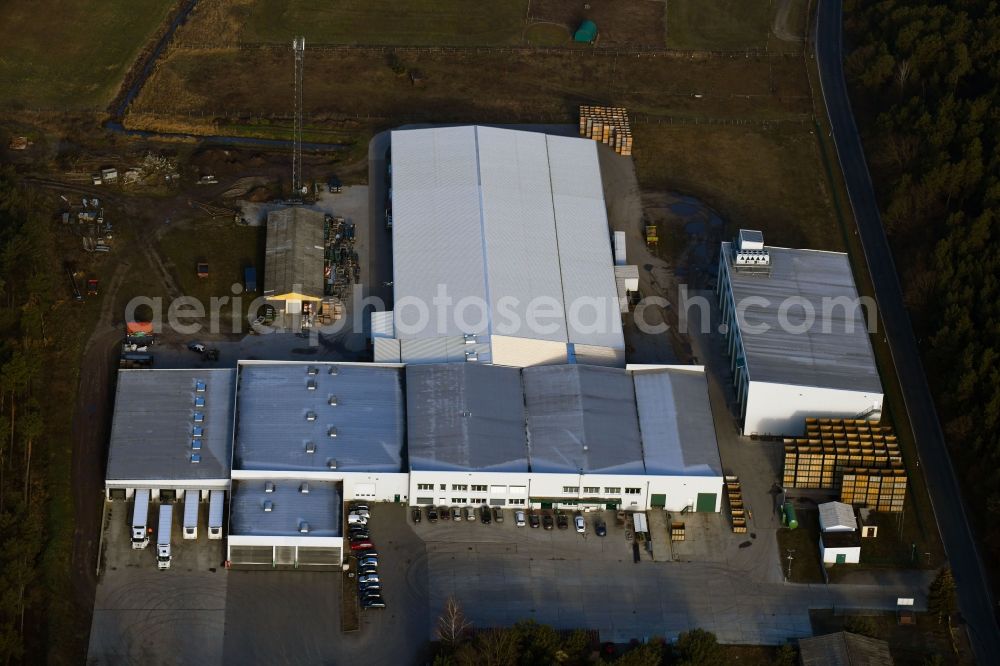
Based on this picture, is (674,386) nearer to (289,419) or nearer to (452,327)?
(452,327)

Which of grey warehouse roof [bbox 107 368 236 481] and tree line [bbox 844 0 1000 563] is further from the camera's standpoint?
tree line [bbox 844 0 1000 563]

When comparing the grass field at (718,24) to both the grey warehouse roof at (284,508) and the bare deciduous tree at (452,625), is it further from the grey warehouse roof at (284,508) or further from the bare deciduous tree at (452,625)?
the bare deciduous tree at (452,625)

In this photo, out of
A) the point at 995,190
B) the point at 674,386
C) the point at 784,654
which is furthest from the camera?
the point at 995,190

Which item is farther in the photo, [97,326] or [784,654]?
[97,326]

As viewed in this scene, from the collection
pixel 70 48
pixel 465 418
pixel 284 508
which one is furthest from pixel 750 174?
pixel 70 48

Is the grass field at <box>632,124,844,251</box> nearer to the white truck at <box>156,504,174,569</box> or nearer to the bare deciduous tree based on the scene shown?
the bare deciduous tree

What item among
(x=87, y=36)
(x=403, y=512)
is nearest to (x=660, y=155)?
(x=403, y=512)

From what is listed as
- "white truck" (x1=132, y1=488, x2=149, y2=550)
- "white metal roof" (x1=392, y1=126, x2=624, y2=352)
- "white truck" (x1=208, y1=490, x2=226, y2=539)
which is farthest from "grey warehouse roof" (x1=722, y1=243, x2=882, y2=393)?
"white truck" (x1=132, y1=488, x2=149, y2=550)
